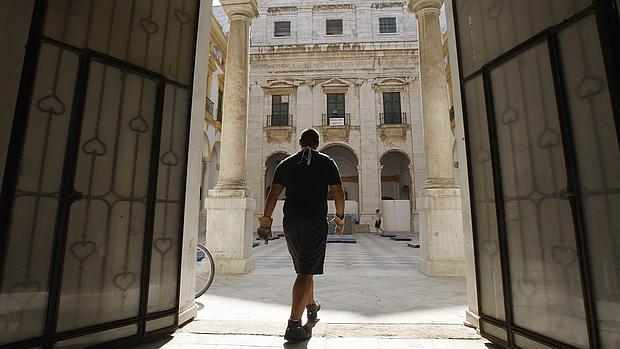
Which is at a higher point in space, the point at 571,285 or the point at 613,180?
the point at 613,180

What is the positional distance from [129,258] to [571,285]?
120 inches

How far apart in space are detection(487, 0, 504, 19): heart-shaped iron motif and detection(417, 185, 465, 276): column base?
11.2ft

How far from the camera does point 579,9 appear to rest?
79.5 inches

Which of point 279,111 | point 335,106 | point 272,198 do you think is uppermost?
point 335,106

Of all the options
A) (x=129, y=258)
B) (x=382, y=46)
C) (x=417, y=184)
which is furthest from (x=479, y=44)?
(x=382, y=46)

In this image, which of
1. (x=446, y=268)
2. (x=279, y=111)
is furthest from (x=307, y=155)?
(x=279, y=111)

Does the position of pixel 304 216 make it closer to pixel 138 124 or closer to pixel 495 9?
pixel 138 124

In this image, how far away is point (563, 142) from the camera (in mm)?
2045

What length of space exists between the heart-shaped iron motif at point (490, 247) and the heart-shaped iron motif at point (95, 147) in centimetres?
305

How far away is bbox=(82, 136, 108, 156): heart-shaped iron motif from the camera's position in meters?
2.34

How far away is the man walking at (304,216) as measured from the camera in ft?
8.41

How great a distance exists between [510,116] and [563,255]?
103 cm

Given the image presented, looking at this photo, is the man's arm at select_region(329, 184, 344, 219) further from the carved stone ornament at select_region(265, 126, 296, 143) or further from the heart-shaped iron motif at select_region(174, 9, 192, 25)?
the carved stone ornament at select_region(265, 126, 296, 143)

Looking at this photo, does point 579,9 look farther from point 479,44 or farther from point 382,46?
point 382,46
